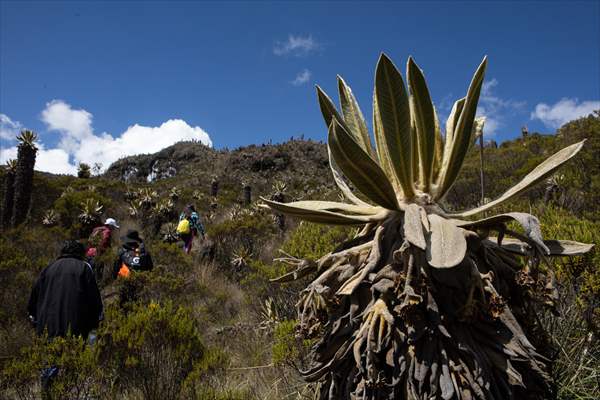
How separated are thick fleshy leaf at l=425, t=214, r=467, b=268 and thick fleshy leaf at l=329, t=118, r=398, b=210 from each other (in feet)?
0.58

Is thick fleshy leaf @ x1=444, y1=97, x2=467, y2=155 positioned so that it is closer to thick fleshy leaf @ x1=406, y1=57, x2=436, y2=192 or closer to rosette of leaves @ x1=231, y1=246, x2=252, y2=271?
thick fleshy leaf @ x1=406, y1=57, x2=436, y2=192

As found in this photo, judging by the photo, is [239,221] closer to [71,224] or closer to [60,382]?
[71,224]

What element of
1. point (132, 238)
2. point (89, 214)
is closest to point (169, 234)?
point (89, 214)

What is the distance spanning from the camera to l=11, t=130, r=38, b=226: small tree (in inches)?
645

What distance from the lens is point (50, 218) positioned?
54.4 feet

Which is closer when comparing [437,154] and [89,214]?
[437,154]

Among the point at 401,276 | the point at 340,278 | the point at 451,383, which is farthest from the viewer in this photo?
the point at 340,278

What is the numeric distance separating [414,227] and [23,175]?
773 inches

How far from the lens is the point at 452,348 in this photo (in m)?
1.13

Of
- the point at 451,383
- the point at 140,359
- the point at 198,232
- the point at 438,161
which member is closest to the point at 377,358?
the point at 451,383

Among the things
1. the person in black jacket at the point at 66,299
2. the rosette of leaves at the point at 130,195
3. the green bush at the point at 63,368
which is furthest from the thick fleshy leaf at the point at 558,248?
the rosette of leaves at the point at 130,195

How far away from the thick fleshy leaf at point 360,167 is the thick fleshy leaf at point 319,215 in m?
0.10

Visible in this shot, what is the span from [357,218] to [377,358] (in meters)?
0.49

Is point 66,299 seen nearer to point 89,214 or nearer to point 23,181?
point 89,214
